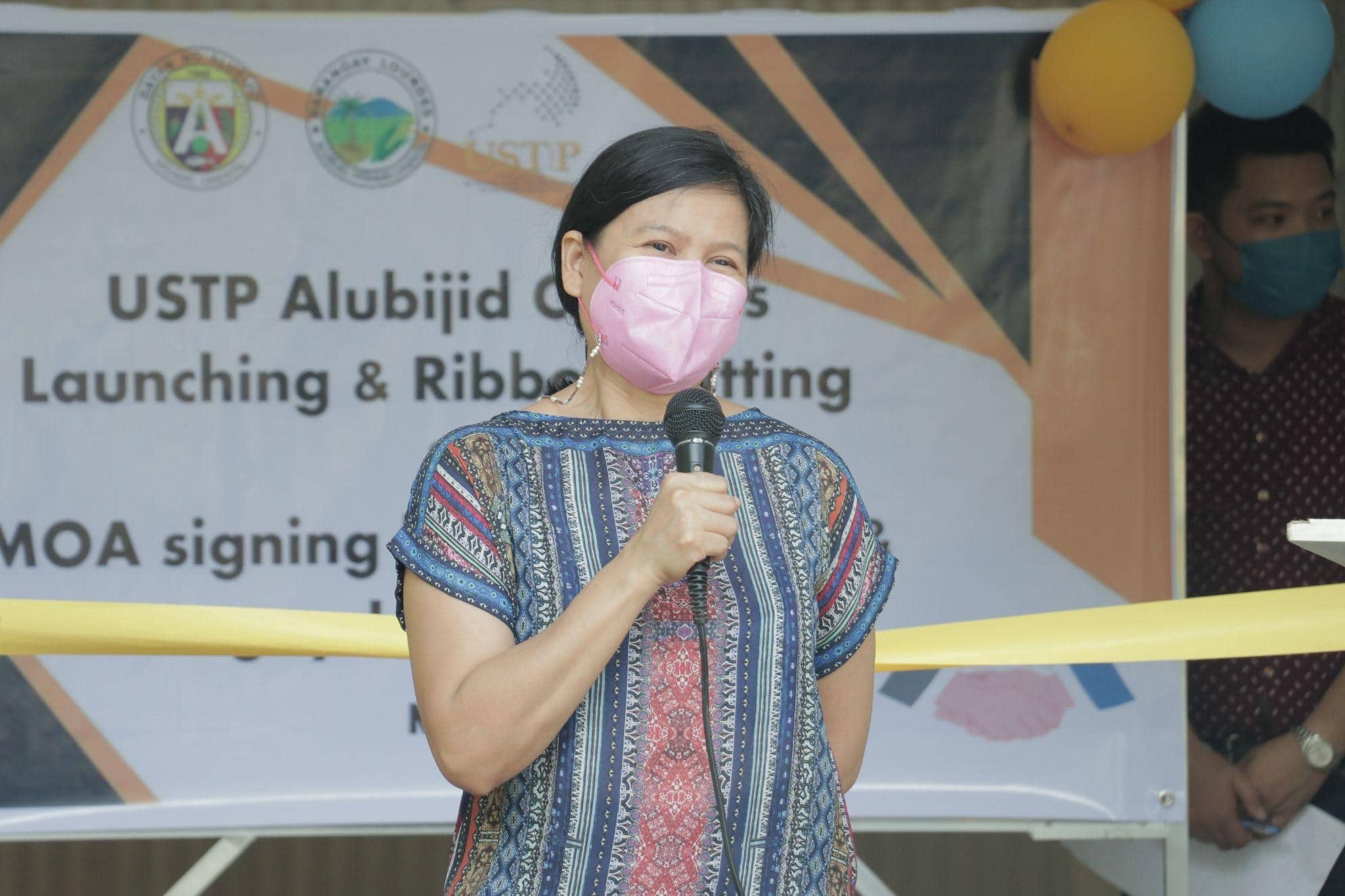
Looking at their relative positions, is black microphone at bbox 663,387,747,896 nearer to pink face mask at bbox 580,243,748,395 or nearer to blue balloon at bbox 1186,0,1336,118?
pink face mask at bbox 580,243,748,395

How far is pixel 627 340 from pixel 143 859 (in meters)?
4.25

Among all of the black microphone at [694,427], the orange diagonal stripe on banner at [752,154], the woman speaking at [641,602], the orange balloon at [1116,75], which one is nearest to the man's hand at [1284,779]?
the orange diagonal stripe on banner at [752,154]

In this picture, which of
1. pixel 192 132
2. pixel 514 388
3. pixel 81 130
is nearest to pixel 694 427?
Result: pixel 514 388

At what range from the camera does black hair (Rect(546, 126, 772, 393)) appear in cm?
158

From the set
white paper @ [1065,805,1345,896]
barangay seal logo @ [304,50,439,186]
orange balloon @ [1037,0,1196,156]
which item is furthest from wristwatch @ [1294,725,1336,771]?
barangay seal logo @ [304,50,439,186]

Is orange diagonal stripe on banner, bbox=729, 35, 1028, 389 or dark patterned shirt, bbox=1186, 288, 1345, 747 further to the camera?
dark patterned shirt, bbox=1186, 288, 1345, 747

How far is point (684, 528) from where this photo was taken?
4.31 feet

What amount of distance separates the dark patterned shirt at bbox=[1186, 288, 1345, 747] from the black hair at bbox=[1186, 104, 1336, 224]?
43 centimetres

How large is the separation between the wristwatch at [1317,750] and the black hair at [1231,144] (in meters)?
1.41

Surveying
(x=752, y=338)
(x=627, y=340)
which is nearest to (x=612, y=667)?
(x=627, y=340)

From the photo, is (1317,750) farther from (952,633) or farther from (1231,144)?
(1231,144)

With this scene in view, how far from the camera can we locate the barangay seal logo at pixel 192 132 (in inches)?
140

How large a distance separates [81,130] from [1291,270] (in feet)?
10.1

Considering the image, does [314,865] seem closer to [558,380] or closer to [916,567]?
[916,567]
